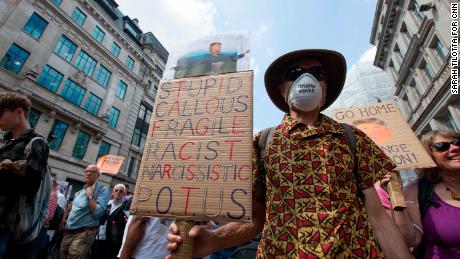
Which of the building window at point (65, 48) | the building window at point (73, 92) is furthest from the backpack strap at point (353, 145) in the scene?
the building window at point (65, 48)

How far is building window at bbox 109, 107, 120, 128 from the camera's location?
21.7m

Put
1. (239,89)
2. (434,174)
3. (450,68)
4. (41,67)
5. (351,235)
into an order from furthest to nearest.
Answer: (41,67)
(450,68)
(434,174)
(239,89)
(351,235)

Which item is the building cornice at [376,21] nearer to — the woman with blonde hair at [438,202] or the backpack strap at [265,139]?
the woman with blonde hair at [438,202]

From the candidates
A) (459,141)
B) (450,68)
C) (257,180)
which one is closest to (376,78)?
(450,68)

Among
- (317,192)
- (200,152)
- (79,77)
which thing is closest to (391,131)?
(317,192)

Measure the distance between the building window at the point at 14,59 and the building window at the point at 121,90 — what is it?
757 cm

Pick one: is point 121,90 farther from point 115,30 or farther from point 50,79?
point 50,79

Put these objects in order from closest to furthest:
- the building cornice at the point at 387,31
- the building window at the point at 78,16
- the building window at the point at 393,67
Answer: the building cornice at the point at 387,31, the building window at the point at 78,16, the building window at the point at 393,67

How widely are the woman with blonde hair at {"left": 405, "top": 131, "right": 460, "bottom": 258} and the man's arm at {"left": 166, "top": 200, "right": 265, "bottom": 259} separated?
141cm

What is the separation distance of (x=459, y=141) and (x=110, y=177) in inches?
866

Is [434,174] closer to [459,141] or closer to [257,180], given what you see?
[459,141]

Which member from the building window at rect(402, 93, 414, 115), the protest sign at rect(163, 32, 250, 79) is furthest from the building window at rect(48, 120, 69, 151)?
the building window at rect(402, 93, 414, 115)

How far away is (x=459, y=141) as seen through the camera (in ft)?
7.72

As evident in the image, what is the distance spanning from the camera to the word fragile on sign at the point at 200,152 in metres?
1.34
